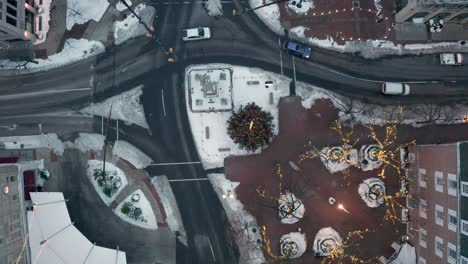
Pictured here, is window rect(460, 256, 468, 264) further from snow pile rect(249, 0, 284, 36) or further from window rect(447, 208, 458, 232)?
snow pile rect(249, 0, 284, 36)

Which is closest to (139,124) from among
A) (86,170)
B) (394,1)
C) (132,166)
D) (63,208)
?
(132,166)

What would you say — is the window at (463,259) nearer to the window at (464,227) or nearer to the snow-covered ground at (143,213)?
the window at (464,227)

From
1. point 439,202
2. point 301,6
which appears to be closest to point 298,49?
point 301,6

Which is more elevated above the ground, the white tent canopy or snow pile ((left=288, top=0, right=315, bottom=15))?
snow pile ((left=288, top=0, right=315, bottom=15))

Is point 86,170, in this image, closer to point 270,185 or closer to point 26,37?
point 26,37

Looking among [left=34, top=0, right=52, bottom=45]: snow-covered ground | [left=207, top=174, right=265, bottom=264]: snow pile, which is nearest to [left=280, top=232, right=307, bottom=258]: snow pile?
[left=207, top=174, right=265, bottom=264]: snow pile
